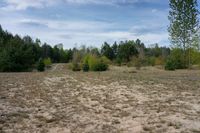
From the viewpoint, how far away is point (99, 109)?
9.21m

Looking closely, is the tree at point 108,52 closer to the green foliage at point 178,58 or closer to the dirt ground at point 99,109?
the green foliage at point 178,58

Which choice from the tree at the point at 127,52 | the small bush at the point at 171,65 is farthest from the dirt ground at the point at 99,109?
the tree at the point at 127,52

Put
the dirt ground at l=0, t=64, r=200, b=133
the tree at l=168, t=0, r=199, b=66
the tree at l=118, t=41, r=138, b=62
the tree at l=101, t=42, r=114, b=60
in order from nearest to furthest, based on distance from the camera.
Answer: the dirt ground at l=0, t=64, r=200, b=133 < the tree at l=168, t=0, r=199, b=66 < the tree at l=118, t=41, r=138, b=62 < the tree at l=101, t=42, r=114, b=60

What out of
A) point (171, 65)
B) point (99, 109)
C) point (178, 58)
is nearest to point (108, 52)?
point (178, 58)

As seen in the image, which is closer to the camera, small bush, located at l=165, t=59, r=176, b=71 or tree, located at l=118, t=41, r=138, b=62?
small bush, located at l=165, t=59, r=176, b=71

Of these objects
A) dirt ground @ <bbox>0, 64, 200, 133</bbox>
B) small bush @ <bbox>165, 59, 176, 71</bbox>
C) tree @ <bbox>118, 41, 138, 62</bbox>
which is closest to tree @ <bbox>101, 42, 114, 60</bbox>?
tree @ <bbox>118, 41, 138, 62</bbox>

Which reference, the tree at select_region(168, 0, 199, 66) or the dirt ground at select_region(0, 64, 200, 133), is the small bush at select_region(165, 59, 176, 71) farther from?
the dirt ground at select_region(0, 64, 200, 133)

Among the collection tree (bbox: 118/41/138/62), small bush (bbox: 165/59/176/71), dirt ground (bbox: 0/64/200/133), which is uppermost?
tree (bbox: 118/41/138/62)

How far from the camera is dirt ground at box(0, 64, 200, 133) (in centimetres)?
720

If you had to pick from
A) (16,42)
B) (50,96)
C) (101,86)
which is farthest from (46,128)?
(16,42)

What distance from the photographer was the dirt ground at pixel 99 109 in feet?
23.6

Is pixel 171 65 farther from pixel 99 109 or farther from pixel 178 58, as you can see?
pixel 99 109

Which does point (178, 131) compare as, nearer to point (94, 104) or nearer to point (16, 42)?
point (94, 104)

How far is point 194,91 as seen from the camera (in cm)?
1254
